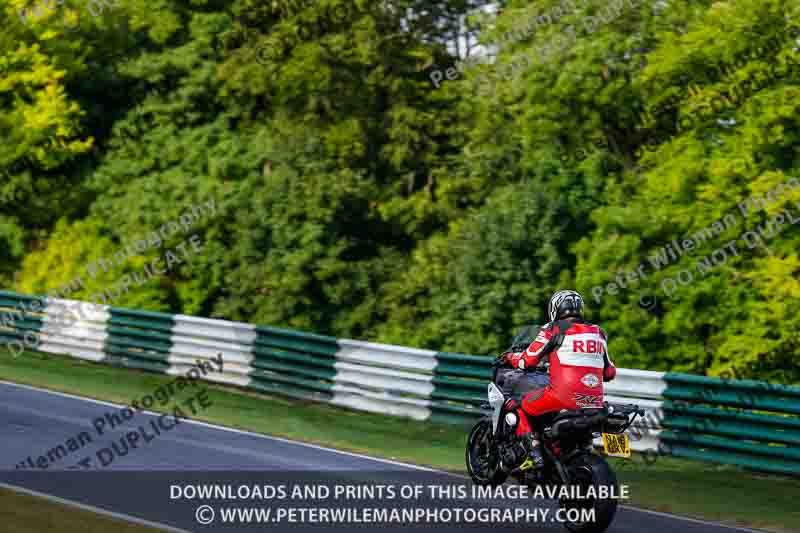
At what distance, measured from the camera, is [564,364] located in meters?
9.51

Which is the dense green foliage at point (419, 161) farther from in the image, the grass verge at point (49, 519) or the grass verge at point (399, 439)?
the grass verge at point (49, 519)

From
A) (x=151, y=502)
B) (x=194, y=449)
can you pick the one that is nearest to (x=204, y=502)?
(x=151, y=502)

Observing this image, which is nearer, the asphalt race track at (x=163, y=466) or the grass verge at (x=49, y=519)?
the grass verge at (x=49, y=519)

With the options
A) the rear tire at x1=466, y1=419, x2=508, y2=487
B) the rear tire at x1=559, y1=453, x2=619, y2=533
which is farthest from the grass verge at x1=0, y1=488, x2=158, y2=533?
the rear tire at x1=466, y1=419, x2=508, y2=487

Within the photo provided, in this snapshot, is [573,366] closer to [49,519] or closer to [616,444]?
[616,444]

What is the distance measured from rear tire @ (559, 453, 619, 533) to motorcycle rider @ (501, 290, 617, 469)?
1.80 feet

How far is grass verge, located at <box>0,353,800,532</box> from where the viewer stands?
11.4 meters

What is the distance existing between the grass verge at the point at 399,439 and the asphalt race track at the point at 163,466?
0.67 metres

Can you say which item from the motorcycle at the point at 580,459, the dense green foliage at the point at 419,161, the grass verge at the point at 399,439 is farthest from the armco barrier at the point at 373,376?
the dense green foliage at the point at 419,161

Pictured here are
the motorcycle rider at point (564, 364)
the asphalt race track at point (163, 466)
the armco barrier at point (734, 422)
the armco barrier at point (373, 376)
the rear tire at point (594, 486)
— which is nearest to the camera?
the rear tire at point (594, 486)

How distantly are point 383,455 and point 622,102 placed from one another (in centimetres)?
1108

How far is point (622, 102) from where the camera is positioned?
73.5ft

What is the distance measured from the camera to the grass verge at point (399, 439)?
1140 cm

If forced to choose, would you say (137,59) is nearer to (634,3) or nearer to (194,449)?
(634,3)
